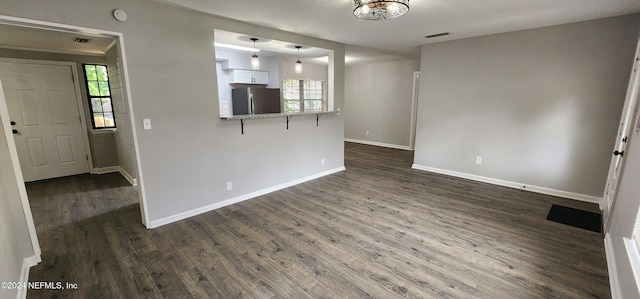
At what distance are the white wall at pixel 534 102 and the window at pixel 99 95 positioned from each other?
611 cm

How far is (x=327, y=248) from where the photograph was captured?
2.59 meters

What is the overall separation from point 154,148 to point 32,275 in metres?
1.39

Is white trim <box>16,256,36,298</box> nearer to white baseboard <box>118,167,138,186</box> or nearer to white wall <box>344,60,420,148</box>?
white baseboard <box>118,167,138,186</box>

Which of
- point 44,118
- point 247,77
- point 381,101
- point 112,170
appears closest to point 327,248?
point 247,77

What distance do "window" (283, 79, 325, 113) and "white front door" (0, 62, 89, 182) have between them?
14.3 ft

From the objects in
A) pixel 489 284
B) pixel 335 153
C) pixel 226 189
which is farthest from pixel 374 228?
pixel 335 153

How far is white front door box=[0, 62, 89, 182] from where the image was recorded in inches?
171

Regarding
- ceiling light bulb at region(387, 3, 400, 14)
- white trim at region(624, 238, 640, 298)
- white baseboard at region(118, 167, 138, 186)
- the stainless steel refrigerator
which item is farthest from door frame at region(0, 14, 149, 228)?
white trim at region(624, 238, 640, 298)

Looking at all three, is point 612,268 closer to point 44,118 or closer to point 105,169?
point 105,169

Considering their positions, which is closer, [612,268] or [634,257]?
[634,257]

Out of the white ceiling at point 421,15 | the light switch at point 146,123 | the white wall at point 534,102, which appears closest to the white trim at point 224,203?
the light switch at point 146,123

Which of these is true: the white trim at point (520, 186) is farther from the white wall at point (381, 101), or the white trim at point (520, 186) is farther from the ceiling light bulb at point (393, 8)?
the ceiling light bulb at point (393, 8)

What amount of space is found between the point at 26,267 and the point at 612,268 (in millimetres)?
4826

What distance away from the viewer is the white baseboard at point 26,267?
75.4 inches
